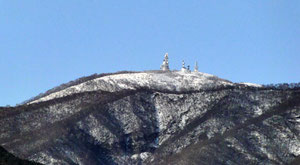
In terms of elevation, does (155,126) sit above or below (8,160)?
above

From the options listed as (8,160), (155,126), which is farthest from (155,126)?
(8,160)

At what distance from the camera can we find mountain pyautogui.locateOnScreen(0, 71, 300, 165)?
6068 inches

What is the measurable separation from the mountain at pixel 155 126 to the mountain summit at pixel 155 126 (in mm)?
252

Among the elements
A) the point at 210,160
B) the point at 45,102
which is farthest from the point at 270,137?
the point at 45,102

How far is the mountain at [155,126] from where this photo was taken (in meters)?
154

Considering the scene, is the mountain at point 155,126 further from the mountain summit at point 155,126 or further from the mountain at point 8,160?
the mountain at point 8,160

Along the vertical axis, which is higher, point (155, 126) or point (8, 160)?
point (155, 126)

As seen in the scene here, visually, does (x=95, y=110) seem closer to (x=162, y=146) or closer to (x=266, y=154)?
(x=162, y=146)

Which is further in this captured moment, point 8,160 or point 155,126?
point 155,126

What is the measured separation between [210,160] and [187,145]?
14154mm

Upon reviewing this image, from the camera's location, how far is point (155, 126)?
179500 mm

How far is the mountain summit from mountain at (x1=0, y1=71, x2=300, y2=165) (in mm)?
252

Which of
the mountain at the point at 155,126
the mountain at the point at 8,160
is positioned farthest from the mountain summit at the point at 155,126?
the mountain at the point at 8,160

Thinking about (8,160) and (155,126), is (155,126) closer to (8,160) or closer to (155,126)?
(155,126)
